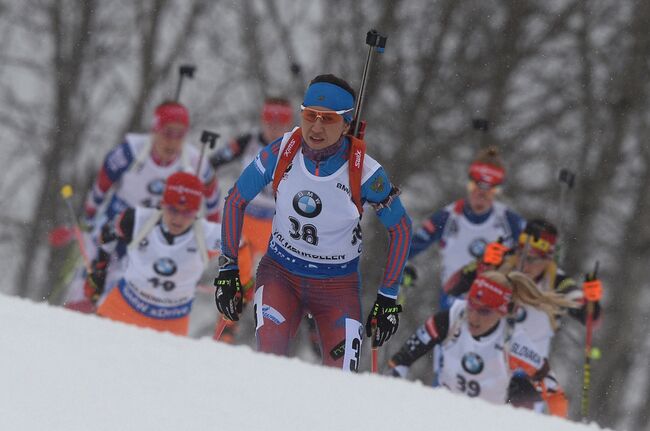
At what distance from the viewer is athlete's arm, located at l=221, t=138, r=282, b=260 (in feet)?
19.7

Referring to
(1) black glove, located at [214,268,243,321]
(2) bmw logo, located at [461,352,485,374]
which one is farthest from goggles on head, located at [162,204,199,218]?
(1) black glove, located at [214,268,243,321]

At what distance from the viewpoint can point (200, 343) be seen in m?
4.37

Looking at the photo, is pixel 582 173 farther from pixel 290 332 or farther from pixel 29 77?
pixel 290 332

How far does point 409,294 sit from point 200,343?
15233 millimetres

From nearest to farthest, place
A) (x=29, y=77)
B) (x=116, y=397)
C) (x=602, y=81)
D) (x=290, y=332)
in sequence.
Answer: (x=116, y=397) → (x=290, y=332) → (x=602, y=81) → (x=29, y=77)

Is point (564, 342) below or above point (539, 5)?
below

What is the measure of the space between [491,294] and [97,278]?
10.6 ft

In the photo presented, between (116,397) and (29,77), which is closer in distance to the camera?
(116,397)

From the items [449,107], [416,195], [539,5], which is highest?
[539,5]

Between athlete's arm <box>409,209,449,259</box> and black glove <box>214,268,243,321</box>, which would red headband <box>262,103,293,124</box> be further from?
black glove <box>214,268,243,321</box>

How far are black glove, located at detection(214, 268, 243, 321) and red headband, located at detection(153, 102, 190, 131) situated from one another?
410 centimetres

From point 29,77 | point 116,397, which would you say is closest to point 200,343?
point 116,397

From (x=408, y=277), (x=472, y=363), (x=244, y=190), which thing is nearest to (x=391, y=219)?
(x=244, y=190)

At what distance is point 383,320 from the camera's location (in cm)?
604
